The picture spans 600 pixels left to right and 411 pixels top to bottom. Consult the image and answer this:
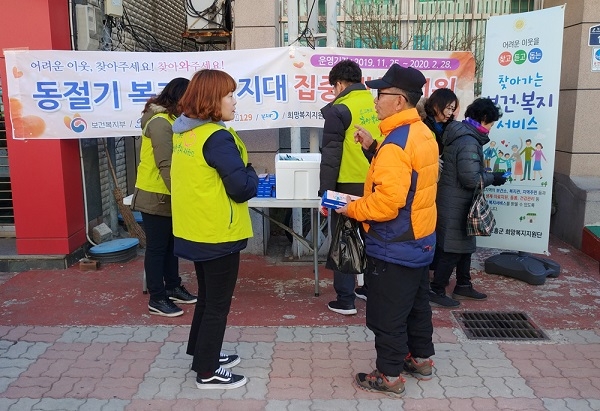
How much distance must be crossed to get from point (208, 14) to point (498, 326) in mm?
6956

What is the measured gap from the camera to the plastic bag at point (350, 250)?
345 centimetres

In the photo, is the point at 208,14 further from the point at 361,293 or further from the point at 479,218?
the point at 479,218

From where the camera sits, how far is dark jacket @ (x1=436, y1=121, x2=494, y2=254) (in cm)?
455

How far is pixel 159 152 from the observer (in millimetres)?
4238

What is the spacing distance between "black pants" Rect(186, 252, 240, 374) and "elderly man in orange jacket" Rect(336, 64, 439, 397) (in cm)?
77

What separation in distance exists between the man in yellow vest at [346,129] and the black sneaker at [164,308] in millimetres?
1501

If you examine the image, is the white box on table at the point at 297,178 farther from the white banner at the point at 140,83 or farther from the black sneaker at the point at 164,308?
the black sneaker at the point at 164,308

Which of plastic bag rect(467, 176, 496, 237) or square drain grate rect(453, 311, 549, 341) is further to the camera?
plastic bag rect(467, 176, 496, 237)

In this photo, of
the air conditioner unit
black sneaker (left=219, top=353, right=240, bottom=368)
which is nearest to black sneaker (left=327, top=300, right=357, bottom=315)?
black sneaker (left=219, top=353, right=240, bottom=368)

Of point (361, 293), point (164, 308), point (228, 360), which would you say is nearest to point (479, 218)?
point (361, 293)

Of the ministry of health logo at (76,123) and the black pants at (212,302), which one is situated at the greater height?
the ministry of health logo at (76,123)

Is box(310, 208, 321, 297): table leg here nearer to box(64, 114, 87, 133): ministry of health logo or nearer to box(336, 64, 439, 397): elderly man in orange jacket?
box(336, 64, 439, 397): elderly man in orange jacket

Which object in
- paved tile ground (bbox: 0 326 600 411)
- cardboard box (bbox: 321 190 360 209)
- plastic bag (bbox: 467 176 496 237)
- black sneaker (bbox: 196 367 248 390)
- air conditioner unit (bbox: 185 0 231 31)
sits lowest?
paved tile ground (bbox: 0 326 600 411)

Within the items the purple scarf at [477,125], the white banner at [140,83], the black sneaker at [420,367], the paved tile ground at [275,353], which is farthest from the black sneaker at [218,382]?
the white banner at [140,83]
